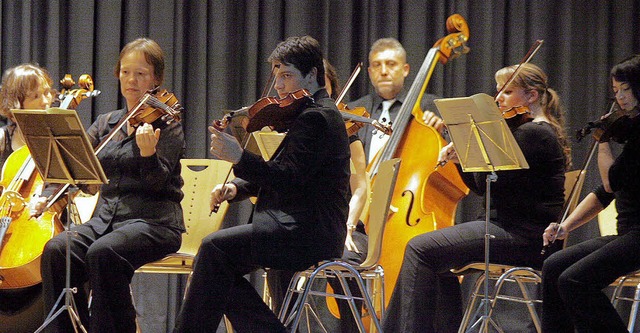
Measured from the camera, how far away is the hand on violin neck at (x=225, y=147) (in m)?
2.74

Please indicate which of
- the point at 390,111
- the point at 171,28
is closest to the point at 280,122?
the point at 390,111

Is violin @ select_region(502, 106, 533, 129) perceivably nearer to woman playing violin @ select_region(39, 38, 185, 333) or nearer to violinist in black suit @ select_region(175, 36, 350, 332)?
violinist in black suit @ select_region(175, 36, 350, 332)

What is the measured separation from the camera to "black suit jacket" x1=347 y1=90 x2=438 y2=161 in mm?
4543

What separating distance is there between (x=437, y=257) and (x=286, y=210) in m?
0.93

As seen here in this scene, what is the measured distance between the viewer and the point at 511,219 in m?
3.55

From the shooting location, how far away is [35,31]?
487 centimetres

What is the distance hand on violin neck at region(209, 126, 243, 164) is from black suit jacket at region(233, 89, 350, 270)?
6 centimetres

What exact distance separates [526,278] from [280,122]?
120 cm

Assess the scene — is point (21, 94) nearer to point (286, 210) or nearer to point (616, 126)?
point (286, 210)

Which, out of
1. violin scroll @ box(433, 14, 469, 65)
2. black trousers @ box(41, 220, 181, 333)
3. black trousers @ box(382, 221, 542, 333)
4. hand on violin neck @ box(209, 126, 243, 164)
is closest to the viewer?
hand on violin neck @ box(209, 126, 243, 164)

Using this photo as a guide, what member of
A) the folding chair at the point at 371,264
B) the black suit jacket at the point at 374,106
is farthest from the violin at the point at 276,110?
the black suit jacket at the point at 374,106

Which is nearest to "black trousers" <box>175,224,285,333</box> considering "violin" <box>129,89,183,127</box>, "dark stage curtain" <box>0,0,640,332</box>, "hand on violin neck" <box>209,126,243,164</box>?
"hand on violin neck" <box>209,126,243,164</box>

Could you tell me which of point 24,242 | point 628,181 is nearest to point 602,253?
point 628,181

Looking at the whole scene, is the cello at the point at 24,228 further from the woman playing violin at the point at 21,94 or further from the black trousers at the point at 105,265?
the woman playing violin at the point at 21,94
